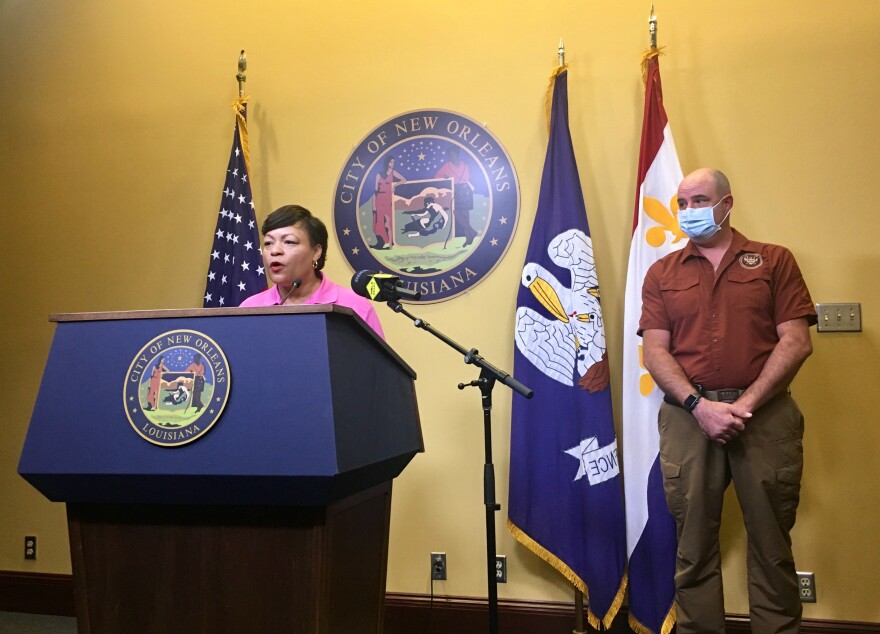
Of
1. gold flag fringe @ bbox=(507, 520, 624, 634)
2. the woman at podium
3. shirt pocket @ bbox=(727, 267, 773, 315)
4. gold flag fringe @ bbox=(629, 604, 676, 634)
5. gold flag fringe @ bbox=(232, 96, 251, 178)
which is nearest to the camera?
the woman at podium

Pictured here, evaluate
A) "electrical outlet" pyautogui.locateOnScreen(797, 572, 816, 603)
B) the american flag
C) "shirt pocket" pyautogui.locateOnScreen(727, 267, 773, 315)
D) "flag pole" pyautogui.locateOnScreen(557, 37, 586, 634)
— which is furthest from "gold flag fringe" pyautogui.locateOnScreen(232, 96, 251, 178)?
"electrical outlet" pyautogui.locateOnScreen(797, 572, 816, 603)

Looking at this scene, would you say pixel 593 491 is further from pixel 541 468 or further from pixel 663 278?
pixel 663 278

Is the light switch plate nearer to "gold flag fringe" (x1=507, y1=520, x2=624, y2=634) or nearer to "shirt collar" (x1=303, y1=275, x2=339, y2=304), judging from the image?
"gold flag fringe" (x1=507, y1=520, x2=624, y2=634)

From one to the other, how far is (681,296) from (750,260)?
0.24 metres

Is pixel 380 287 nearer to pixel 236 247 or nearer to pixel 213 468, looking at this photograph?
pixel 213 468

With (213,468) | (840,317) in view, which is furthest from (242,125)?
(840,317)

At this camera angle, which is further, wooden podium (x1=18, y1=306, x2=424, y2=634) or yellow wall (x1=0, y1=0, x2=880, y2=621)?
yellow wall (x1=0, y1=0, x2=880, y2=621)

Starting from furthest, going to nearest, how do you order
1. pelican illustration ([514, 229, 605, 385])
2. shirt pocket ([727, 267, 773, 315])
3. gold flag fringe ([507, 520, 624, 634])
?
1. pelican illustration ([514, 229, 605, 385])
2. gold flag fringe ([507, 520, 624, 634])
3. shirt pocket ([727, 267, 773, 315])

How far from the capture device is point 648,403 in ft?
8.34

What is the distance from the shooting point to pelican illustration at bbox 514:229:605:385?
2.65 meters

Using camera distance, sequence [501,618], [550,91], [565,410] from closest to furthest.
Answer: [565,410] → [501,618] → [550,91]

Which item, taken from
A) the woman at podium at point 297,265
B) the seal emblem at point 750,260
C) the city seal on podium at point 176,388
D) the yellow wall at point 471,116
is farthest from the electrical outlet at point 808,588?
the city seal on podium at point 176,388

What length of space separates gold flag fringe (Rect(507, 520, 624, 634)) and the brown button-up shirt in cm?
86

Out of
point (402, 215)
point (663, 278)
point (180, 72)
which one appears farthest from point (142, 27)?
point (663, 278)
